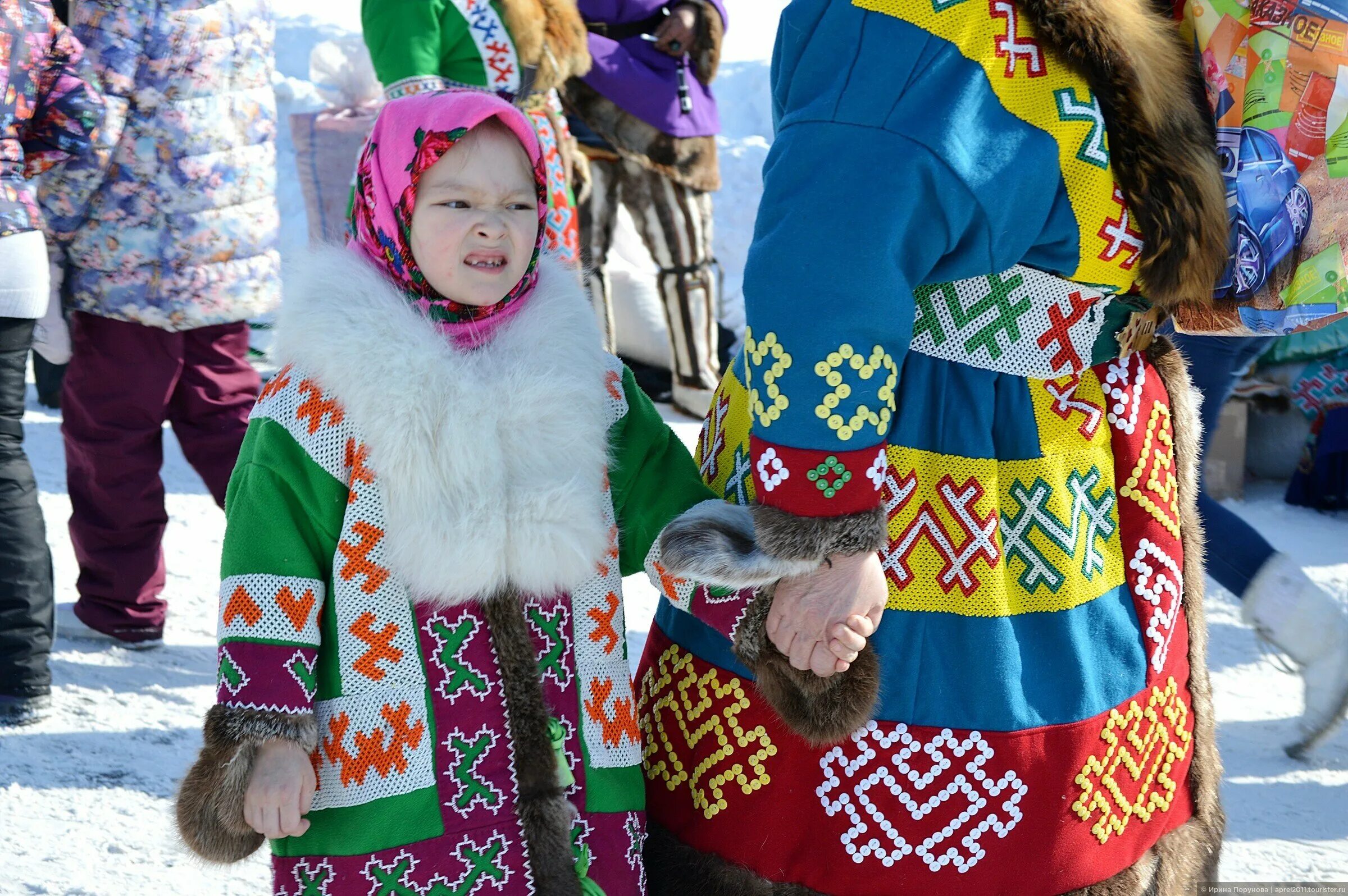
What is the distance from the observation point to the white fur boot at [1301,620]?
2.75 m

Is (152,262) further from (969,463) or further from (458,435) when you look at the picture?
(969,463)

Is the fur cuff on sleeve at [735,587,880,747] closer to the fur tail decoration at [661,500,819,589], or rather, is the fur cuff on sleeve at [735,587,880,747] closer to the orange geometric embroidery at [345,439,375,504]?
the fur tail decoration at [661,500,819,589]

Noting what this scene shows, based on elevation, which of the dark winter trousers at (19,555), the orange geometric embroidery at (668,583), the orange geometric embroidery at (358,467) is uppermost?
the orange geometric embroidery at (358,467)

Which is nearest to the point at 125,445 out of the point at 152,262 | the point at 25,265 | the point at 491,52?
the point at 152,262

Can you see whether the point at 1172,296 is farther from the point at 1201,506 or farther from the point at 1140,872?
the point at 1201,506

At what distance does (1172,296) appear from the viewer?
1.43 m

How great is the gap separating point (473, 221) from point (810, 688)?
2.26 feet

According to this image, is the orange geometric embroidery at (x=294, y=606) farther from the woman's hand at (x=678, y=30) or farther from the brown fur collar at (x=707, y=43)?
the brown fur collar at (x=707, y=43)

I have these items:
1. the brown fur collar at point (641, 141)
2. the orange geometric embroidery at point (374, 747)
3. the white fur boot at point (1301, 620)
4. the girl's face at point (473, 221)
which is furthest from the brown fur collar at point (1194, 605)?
the brown fur collar at point (641, 141)

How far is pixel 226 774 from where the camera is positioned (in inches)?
55.5

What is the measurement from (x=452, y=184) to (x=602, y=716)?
26.8 inches

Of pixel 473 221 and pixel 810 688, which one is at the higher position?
pixel 473 221

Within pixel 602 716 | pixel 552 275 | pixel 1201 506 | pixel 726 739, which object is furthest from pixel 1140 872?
pixel 1201 506

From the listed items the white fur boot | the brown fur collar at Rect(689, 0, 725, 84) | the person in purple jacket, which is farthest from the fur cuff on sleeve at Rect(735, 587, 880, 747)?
the brown fur collar at Rect(689, 0, 725, 84)
